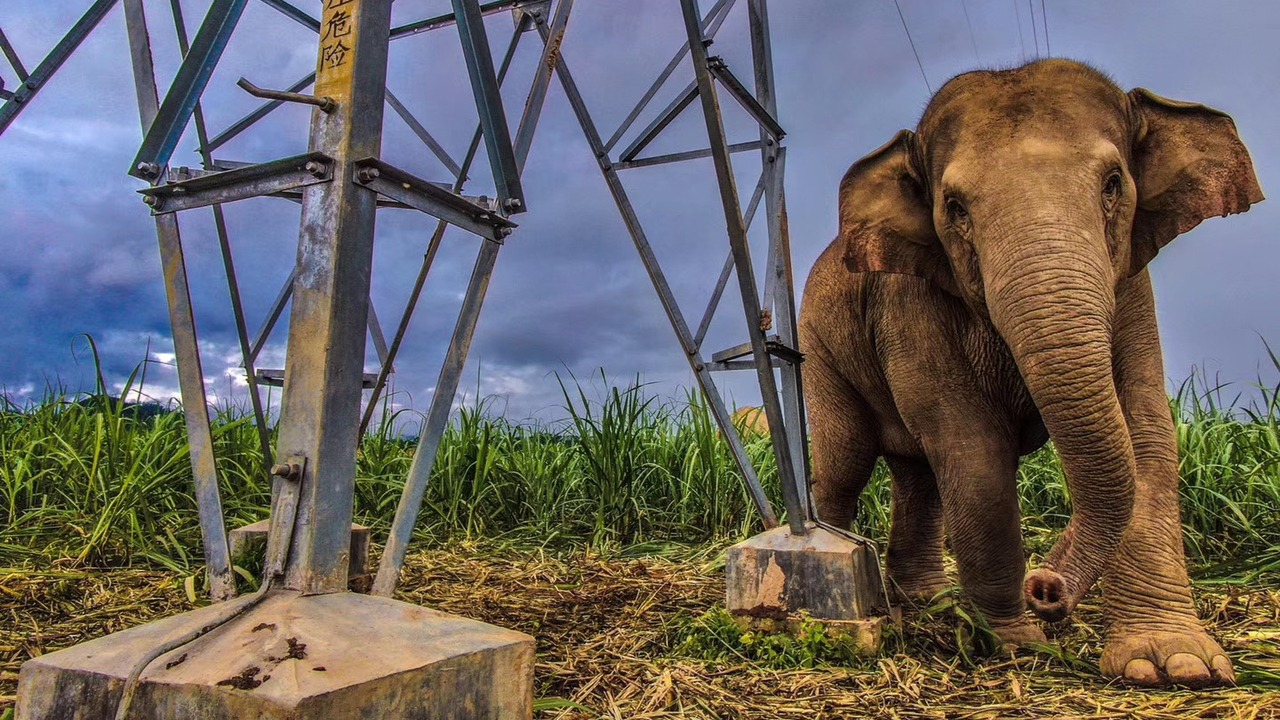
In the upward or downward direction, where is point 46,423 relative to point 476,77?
downward

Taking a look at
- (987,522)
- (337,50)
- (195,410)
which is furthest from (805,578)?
(337,50)

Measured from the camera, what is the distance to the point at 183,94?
2189mm

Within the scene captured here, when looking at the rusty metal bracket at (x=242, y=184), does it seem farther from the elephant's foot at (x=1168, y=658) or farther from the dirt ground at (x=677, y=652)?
the elephant's foot at (x=1168, y=658)

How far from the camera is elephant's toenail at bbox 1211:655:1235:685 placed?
2.75 m

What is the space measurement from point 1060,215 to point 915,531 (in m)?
2.30

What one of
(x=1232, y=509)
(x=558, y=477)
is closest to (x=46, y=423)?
(x=558, y=477)

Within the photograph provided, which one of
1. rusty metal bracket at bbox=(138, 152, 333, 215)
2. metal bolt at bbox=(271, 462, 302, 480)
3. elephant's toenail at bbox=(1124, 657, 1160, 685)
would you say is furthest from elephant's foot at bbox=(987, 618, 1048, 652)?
rusty metal bracket at bbox=(138, 152, 333, 215)

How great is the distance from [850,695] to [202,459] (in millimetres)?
1893

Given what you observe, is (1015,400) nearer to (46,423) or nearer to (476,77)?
(476,77)

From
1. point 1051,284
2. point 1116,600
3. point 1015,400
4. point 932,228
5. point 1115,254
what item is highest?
point 932,228

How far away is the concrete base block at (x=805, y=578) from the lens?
315 centimetres

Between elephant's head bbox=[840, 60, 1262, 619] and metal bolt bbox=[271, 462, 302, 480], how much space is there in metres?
2.06

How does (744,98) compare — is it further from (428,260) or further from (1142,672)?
(1142,672)

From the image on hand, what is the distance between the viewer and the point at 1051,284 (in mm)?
2686
